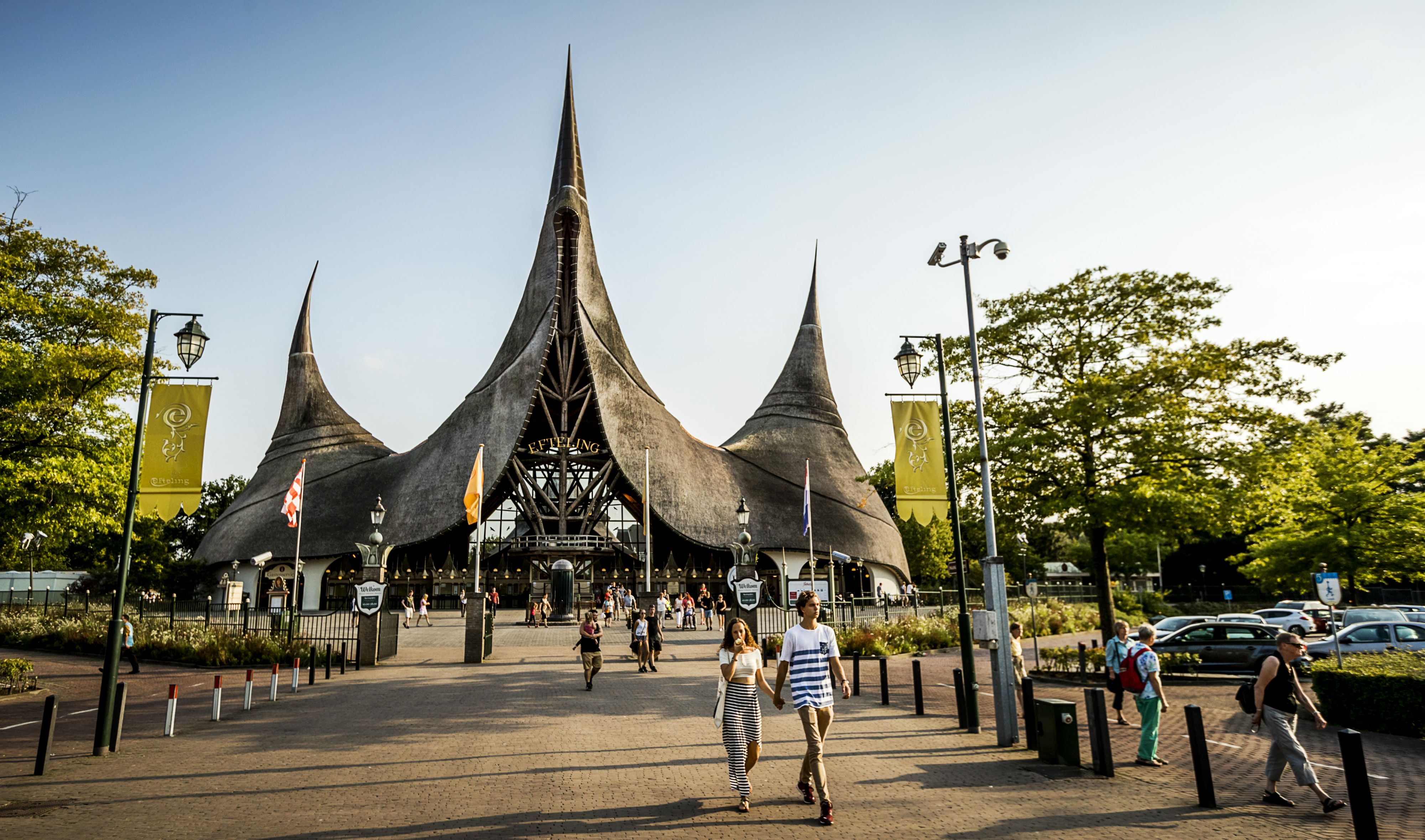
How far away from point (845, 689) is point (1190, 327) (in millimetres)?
14850

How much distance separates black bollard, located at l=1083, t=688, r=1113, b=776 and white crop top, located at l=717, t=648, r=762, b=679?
11.6ft

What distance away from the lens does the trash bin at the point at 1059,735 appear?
8641 mm

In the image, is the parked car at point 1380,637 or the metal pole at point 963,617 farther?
the parked car at point 1380,637

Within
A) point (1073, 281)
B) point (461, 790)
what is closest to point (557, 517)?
point (1073, 281)

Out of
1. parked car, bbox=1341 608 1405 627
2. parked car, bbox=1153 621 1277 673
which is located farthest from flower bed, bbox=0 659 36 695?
parked car, bbox=1341 608 1405 627

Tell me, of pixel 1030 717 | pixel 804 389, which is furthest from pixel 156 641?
pixel 804 389

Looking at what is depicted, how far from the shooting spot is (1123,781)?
814 cm

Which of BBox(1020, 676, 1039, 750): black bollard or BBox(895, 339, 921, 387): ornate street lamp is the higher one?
BBox(895, 339, 921, 387): ornate street lamp

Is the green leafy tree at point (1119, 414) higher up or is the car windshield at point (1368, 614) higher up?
the green leafy tree at point (1119, 414)

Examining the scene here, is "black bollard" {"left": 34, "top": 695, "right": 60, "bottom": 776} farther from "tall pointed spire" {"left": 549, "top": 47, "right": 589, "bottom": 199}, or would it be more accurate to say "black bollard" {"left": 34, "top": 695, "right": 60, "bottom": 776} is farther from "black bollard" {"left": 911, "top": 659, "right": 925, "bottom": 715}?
"tall pointed spire" {"left": 549, "top": 47, "right": 589, "bottom": 199}

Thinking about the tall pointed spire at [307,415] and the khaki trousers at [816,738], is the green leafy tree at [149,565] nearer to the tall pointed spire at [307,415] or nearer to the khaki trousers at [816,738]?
the tall pointed spire at [307,415]

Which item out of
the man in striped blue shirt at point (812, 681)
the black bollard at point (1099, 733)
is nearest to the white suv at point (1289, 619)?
the black bollard at point (1099, 733)

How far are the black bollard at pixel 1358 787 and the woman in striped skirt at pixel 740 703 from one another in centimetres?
406

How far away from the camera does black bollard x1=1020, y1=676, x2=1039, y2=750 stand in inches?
373
